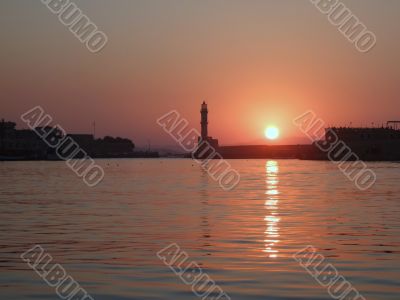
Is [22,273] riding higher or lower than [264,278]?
lower

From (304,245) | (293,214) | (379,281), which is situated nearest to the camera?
(379,281)

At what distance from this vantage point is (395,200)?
34812 mm

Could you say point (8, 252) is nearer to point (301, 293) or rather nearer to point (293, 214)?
point (301, 293)

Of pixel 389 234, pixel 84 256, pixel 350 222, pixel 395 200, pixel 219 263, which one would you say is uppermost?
pixel 395 200

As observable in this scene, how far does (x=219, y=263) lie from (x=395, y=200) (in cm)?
2134

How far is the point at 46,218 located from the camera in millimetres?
25594

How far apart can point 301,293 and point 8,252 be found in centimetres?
729

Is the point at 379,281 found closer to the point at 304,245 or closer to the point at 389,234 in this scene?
the point at 304,245

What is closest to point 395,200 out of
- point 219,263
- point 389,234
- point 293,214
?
point 293,214

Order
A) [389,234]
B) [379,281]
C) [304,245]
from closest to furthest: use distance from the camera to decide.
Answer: [379,281] < [304,245] < [389,234]

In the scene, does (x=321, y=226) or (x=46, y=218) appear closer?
(x=321, y=226)

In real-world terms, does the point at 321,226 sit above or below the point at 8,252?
above

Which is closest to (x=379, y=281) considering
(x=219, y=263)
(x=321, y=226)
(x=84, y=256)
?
(x=219, y=263)

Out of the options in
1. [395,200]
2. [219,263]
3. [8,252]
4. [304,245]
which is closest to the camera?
[219,263]
